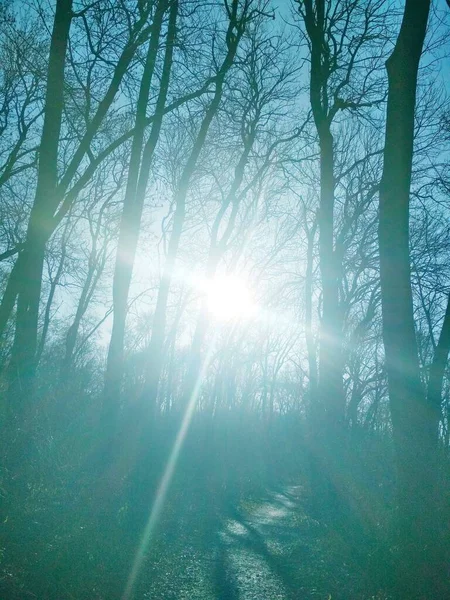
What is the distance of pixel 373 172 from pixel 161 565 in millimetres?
15593

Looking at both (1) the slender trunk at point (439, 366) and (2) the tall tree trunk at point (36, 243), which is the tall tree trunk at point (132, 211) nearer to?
(2) the tall tree trunk at point (36, 243)

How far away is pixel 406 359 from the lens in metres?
5.80

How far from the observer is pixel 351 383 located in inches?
1169

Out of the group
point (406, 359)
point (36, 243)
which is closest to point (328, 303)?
point (406, 359)

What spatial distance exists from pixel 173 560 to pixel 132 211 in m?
7.84

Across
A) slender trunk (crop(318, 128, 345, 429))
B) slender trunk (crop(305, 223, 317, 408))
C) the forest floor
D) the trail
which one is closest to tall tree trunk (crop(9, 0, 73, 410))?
the forest floor

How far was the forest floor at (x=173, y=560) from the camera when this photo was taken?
197 inches

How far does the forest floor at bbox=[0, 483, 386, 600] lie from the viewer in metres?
5.00

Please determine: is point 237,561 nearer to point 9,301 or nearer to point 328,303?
point 328,303

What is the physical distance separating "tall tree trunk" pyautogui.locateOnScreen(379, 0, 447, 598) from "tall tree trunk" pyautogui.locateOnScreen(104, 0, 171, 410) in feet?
20.2

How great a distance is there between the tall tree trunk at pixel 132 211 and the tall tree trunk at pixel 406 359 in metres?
6.17

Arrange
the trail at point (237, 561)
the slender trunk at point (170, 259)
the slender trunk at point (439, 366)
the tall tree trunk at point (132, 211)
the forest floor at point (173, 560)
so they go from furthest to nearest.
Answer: the slender trunk at point (170, 259) → the slender trunk at point (439, 366) → the tall tree trunk at point (132, 211) → the trail at point (237, 561) → the forest floor at point (173, 560)

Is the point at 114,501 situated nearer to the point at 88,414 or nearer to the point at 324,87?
the point at 88,414

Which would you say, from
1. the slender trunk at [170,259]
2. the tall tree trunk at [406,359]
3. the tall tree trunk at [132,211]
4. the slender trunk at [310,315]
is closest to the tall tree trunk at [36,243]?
the tall tree trunk at [132,211]
